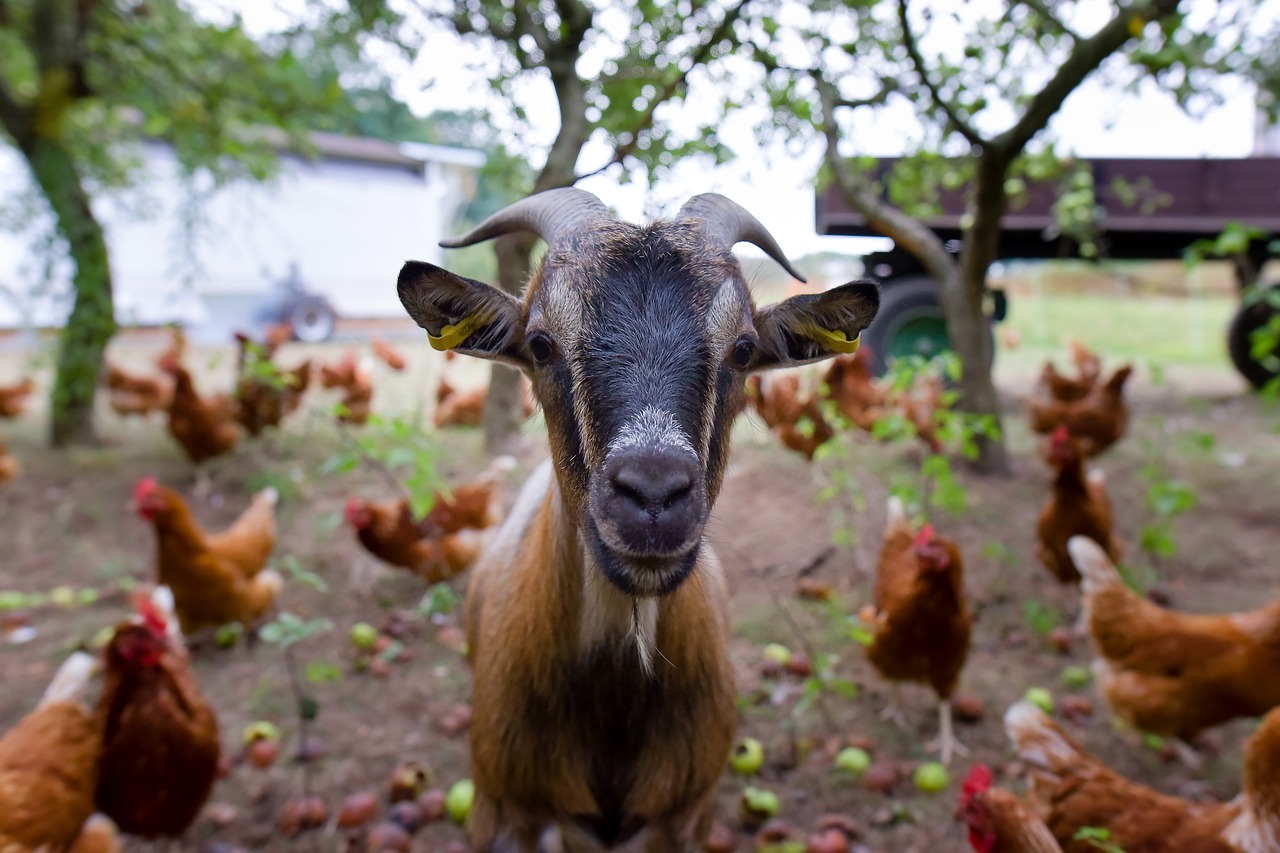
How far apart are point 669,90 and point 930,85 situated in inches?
108

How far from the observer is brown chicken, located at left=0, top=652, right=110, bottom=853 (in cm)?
272

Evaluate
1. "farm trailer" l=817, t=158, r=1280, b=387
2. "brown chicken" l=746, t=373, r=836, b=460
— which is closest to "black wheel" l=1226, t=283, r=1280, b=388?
"farm trailer" l=817, t=158, r=1280, b=387

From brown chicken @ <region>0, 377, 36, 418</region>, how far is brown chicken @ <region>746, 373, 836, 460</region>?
978cm

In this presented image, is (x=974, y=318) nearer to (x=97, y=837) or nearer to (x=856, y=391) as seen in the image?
(x=856, y=391)

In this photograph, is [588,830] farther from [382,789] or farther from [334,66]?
[334,66]

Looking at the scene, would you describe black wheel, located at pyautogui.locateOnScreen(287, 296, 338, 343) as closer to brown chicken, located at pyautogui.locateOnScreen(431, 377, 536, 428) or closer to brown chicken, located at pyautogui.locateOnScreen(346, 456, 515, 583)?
brown chicken, located at pyautogui.locateOnScreen(431, 377, 536, 428)

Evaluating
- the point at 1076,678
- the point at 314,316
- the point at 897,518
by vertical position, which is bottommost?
the point at 1076,678

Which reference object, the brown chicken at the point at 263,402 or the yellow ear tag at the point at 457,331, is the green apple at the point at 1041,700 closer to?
the yellow ear tag at the point at 457,331

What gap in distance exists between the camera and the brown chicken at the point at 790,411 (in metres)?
5.89

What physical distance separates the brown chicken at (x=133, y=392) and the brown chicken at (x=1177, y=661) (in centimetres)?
1009

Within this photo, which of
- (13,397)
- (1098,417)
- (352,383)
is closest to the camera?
(1098,417)

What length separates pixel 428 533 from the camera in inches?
185

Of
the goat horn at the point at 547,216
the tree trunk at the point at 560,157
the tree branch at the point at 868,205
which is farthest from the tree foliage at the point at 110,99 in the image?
the goat horn at the point at 547,216

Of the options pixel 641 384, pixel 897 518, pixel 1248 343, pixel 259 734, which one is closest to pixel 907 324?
pixel 1248 343
